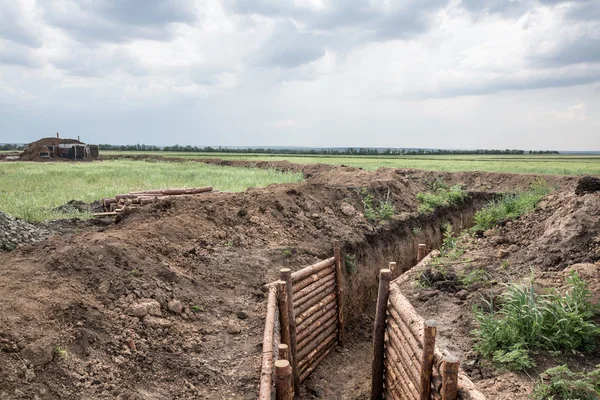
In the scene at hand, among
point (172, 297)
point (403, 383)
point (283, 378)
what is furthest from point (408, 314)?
point (172, 297)

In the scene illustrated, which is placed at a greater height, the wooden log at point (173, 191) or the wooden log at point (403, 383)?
the wooden log at point (173, 191)

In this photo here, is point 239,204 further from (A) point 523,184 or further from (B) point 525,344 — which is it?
(A) point 523,184

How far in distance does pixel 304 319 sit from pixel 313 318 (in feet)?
1.24

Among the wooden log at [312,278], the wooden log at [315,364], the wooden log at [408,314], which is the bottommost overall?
the wooden log at [315,364]

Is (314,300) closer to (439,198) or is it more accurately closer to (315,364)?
(315,364)

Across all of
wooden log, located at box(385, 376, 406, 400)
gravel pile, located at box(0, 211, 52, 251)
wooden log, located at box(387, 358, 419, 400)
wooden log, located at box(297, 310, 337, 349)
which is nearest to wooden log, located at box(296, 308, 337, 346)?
wooden log, located at box(297, 310, 337, 349)

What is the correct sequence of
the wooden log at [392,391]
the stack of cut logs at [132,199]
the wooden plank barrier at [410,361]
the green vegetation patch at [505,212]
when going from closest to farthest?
the wooden plank barrier at [410,361] < the wooden log at [392,391] < the green vegetation patch at [505,212] < the stack of cut logs at [132,199]

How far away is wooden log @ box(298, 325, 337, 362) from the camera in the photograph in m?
6.73

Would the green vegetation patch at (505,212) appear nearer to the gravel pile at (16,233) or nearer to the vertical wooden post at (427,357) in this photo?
the vertical wooden post at (427,357)

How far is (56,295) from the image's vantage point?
5.13 m

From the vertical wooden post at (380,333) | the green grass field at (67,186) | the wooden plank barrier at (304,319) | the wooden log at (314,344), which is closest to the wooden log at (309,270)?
the wooden plank barrier at (304,319)

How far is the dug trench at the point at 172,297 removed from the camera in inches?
174

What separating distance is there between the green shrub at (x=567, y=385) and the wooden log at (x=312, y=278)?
3677 millimetres

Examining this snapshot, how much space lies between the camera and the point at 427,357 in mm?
3971
